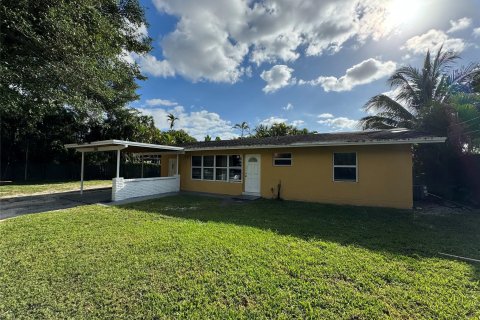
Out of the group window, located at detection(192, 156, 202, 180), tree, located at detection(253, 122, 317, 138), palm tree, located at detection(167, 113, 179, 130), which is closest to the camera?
window, located at detection(192, 156, 202, 180)

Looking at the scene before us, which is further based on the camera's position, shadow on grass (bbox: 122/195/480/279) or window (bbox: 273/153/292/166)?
window (bbox: 273/153/292/166)

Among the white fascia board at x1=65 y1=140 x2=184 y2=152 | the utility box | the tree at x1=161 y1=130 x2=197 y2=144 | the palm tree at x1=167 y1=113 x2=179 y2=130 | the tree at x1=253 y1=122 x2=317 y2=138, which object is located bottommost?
the utility box

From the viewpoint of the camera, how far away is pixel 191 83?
17.9 meters

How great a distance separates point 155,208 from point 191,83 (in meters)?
12.5

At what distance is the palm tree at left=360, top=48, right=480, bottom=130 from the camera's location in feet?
40.7

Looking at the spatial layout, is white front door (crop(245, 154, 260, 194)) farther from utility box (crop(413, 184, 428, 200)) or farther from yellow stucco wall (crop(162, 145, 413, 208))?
utility box (crop(413, 184, 428, 200))

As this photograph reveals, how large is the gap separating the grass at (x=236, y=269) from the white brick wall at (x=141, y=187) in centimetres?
337

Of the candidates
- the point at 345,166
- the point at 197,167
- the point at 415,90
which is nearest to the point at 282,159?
the point at 345,166

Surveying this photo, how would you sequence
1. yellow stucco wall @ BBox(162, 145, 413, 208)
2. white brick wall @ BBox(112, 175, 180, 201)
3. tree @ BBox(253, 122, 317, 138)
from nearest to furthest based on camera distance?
yellow stucco wall @ BBox(162, 145, 413, 208), white brick wall @ BBox(112, 175, 180, 201), tree @ BBox(253, 122, 317, 138)

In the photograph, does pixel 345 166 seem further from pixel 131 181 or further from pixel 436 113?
pixel 131 181

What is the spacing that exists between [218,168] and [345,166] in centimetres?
641

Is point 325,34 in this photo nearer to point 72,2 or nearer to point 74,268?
point 72,2

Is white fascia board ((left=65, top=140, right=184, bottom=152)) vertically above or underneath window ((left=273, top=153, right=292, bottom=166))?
above

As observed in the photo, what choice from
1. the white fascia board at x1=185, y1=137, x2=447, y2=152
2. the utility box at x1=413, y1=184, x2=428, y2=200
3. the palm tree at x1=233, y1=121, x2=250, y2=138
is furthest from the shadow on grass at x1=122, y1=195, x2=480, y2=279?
the palm tree at x1=233, y1=121, x2=250, y2=138
